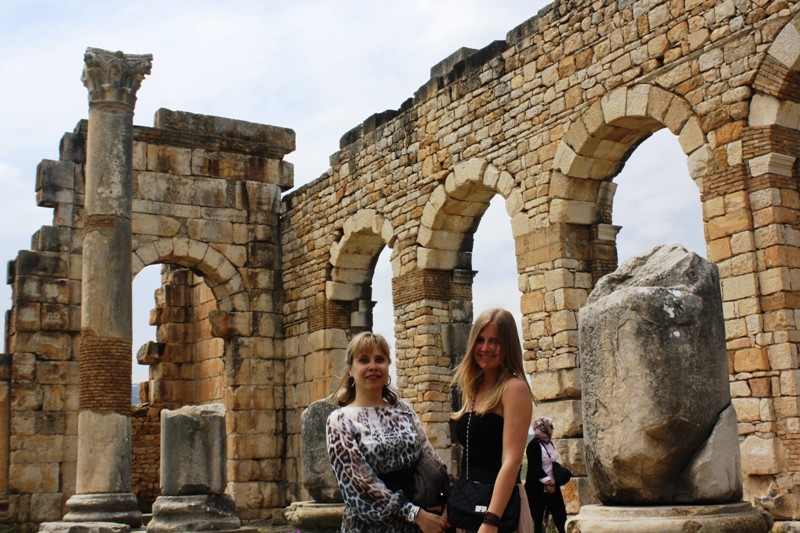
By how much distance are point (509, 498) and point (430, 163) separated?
9406mm

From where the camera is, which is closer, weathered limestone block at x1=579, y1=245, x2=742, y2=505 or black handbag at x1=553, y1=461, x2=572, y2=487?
weathered limestone block at x1=579, y1=245, x2=742, y2=505

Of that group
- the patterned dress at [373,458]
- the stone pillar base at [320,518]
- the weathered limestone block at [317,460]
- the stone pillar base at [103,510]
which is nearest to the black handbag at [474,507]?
the patterned dress at [373,458]

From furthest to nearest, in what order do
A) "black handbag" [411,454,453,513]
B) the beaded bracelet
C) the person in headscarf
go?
the person in headscarf, "black handbag" [411,454,453,513], the beaded bracelet

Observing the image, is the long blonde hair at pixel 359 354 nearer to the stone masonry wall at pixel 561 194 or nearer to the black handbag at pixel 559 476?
the black handbag at pixel 559 476

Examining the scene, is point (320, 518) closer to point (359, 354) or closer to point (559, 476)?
point (559, 476)

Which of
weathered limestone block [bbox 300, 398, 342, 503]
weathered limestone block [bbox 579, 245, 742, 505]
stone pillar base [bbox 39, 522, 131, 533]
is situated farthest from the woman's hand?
stone pillar base [bbox 39, 522, 131, 533]

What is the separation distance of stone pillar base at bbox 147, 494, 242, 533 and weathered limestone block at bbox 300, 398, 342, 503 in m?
1.46

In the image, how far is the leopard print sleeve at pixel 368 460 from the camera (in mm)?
3600

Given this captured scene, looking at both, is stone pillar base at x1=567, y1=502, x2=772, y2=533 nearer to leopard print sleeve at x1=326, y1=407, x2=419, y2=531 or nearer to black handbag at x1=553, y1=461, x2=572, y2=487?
leopard print sleeve at x1=326, y1=407, x2=419, y2=531

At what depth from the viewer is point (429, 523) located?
140 inches

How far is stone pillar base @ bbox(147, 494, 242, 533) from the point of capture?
9062 millimetres

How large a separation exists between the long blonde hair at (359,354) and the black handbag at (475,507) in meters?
0.52

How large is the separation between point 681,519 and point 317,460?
15.7ft

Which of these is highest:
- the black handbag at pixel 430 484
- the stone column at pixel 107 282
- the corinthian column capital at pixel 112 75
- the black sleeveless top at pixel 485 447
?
the corinthian column capital at pixel 112 75
